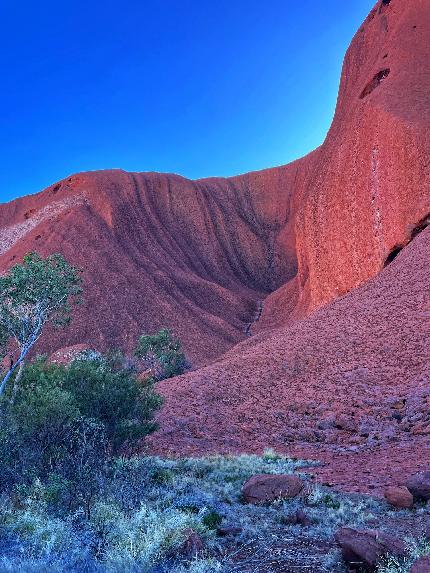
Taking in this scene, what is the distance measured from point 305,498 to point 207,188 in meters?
71.2

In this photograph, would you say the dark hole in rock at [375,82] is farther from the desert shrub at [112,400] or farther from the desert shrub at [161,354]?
the desert shrub at [112,400]

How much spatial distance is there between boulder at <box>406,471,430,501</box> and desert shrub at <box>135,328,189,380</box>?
95.3 ft

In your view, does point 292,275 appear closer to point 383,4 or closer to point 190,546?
point 383,4

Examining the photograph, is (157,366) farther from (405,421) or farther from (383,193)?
(405,421)

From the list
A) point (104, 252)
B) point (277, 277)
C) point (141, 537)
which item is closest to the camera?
point (141, 537)

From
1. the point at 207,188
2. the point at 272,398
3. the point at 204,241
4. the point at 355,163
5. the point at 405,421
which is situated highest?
the point at 207,188

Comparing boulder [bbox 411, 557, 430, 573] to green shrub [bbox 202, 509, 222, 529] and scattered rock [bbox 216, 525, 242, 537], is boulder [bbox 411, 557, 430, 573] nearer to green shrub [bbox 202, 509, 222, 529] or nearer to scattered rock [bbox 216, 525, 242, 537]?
scattered rock [bbox 216, 525, 242, 537]

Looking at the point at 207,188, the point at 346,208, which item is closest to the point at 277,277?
the point at 207,188

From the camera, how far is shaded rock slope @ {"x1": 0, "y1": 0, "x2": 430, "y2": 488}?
1595 centimetres

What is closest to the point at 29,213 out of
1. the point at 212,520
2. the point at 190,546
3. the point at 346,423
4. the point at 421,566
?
the point at 346,423

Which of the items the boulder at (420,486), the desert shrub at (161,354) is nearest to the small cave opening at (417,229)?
the desert shrub at (161,354)

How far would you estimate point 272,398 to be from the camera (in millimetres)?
18266

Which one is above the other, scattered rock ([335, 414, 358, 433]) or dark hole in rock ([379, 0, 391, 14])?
dark hole in rock ([379, 0, 391, 14])

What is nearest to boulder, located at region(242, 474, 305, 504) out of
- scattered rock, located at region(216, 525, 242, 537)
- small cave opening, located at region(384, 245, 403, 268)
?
scattered rock, located at region(216, 525, 242, 537)
